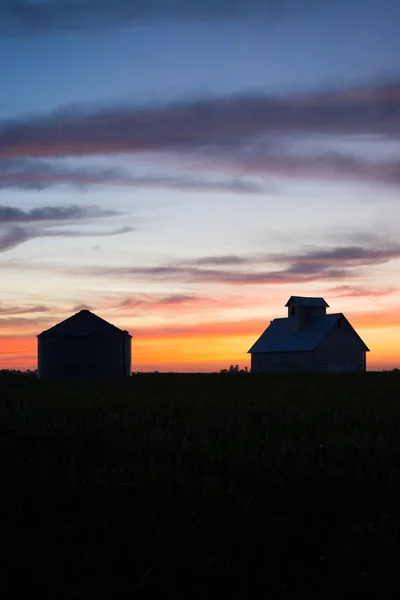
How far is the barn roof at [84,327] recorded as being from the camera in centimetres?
5769

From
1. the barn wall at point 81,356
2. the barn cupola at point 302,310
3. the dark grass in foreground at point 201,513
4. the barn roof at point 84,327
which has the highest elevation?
the barn cupola at point 302,310

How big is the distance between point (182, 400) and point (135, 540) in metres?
11.3

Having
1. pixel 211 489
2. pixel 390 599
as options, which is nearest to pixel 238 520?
pixel 211 489

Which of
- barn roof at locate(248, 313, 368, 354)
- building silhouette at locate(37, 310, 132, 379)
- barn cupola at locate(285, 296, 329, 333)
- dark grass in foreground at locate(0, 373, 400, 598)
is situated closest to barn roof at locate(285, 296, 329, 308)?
barn cupola at locate(285, 296, 329, 333)

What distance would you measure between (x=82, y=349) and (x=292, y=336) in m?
26.9

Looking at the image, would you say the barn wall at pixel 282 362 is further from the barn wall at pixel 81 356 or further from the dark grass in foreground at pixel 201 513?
the dark grass in foreground at pixel 201 513

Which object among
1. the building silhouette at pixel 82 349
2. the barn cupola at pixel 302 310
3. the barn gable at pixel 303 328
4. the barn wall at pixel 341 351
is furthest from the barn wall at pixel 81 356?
the barn cupola at pixel 302 310

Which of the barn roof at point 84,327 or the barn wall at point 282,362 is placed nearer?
the barn roof at point 84,327

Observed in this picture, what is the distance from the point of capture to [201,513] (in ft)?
27.9

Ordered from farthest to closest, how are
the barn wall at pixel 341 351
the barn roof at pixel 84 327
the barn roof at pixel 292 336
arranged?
1. the barn roof at pixel 292 336
2. the barn wall at pixel 341 351
3. the barn roof at pixel 84 327

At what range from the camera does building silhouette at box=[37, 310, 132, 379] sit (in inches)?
2248

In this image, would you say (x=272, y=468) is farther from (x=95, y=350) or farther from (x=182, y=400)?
(x=95, y=350)

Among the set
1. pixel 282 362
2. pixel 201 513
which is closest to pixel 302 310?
pixel 282 362

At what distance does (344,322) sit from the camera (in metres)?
75.8
